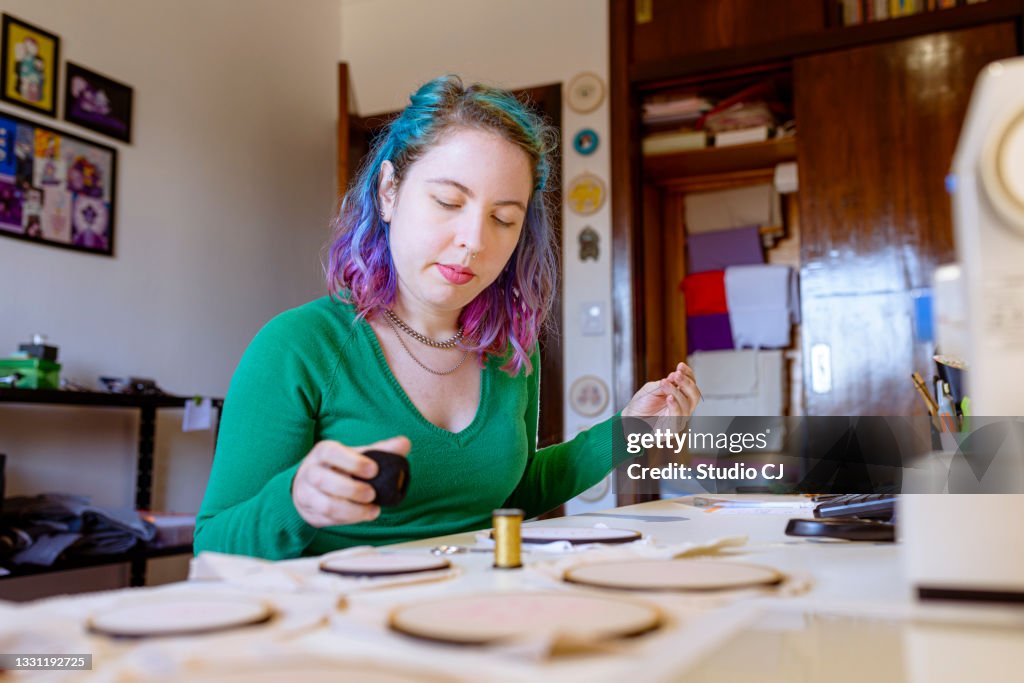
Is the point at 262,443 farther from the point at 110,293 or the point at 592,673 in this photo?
the point at 110,293

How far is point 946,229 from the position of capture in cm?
268

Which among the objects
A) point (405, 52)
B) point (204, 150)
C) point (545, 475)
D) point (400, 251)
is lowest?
point (545, 475)

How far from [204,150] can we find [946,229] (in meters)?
2.54

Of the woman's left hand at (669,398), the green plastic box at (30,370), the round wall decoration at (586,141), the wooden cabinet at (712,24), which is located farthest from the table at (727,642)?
the round wall decoration at (586,141)

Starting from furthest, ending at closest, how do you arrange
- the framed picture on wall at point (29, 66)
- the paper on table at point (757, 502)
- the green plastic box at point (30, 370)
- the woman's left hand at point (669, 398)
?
the framed picture on wall at point (29, 66), the green plastic box at point (30, 370), the paper on table at point (757, 502), the woman's left hand at point (669, 398)

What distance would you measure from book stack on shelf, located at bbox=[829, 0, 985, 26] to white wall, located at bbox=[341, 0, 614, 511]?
2.75ft

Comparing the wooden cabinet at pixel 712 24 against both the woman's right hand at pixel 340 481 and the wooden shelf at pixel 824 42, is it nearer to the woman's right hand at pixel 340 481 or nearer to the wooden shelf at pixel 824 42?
the wooden shelf at pixel 824 42

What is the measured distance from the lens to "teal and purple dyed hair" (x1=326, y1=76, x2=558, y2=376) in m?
1.27

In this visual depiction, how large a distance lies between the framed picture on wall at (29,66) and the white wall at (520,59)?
1084 mm

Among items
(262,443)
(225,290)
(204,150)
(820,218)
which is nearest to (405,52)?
(204,150)

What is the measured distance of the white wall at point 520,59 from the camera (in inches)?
129

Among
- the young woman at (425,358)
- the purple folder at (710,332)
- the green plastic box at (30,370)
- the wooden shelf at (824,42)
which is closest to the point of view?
the young woman at (425,358)

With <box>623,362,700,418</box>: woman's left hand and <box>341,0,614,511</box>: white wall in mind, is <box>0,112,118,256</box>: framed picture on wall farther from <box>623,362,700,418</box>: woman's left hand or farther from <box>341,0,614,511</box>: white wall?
<box>623,362,700,418</box>: woman's left hand

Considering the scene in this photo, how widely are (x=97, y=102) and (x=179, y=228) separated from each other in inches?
19.0
